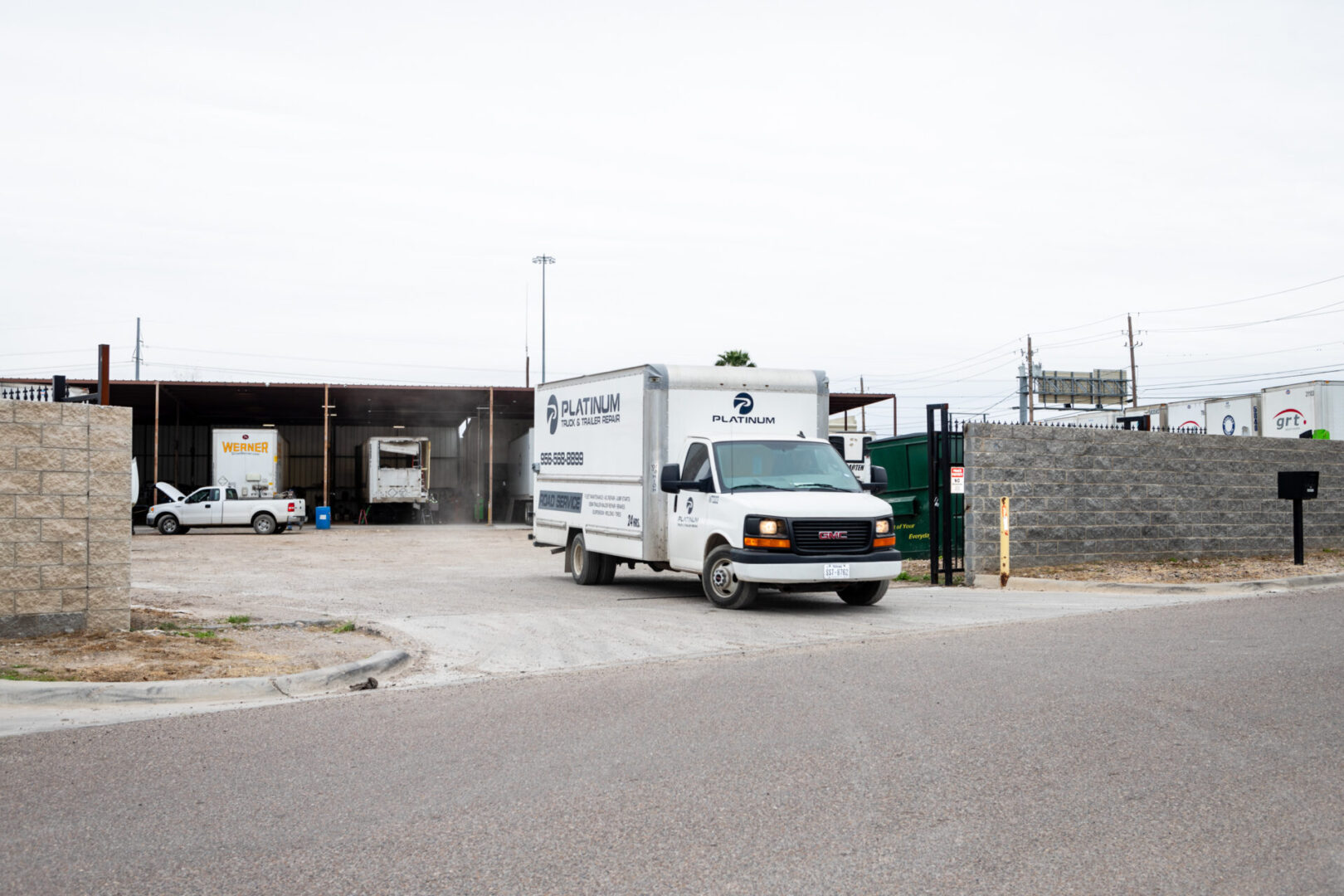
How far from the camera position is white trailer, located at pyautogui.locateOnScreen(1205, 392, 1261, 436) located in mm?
31859

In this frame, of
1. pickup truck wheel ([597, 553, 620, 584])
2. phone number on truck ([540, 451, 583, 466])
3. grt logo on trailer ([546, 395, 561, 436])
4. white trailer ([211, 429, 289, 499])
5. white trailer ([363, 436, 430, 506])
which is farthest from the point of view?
white trailer ([363, 436, 430, 506])

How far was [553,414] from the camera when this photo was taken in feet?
61.9

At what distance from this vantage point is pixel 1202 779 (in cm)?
566

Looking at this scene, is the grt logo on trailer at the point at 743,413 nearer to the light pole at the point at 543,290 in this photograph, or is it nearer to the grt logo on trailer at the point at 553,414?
the grt logo on trailer at the point at 553,414

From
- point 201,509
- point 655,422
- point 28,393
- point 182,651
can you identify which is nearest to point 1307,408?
point 655,422

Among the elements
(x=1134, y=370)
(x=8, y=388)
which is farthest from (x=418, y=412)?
(x=8, y=388)

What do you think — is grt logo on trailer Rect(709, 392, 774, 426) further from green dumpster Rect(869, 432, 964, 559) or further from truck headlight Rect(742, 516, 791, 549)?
green dumpster Rect(869, 432, 964, 559)

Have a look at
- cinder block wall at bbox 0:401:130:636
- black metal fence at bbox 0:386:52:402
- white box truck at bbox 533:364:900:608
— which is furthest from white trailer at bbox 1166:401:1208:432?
black metal fence at bbox 0:386:52:402

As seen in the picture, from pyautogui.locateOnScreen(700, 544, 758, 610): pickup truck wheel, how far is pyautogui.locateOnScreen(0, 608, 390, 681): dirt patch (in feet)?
14.7

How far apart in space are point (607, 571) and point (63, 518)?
860cm

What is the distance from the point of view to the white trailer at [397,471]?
4431 cm

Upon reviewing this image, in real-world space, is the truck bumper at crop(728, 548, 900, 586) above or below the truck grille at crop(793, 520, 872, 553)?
below

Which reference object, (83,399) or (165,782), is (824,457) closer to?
(83,399)

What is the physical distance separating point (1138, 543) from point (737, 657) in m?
12.1
